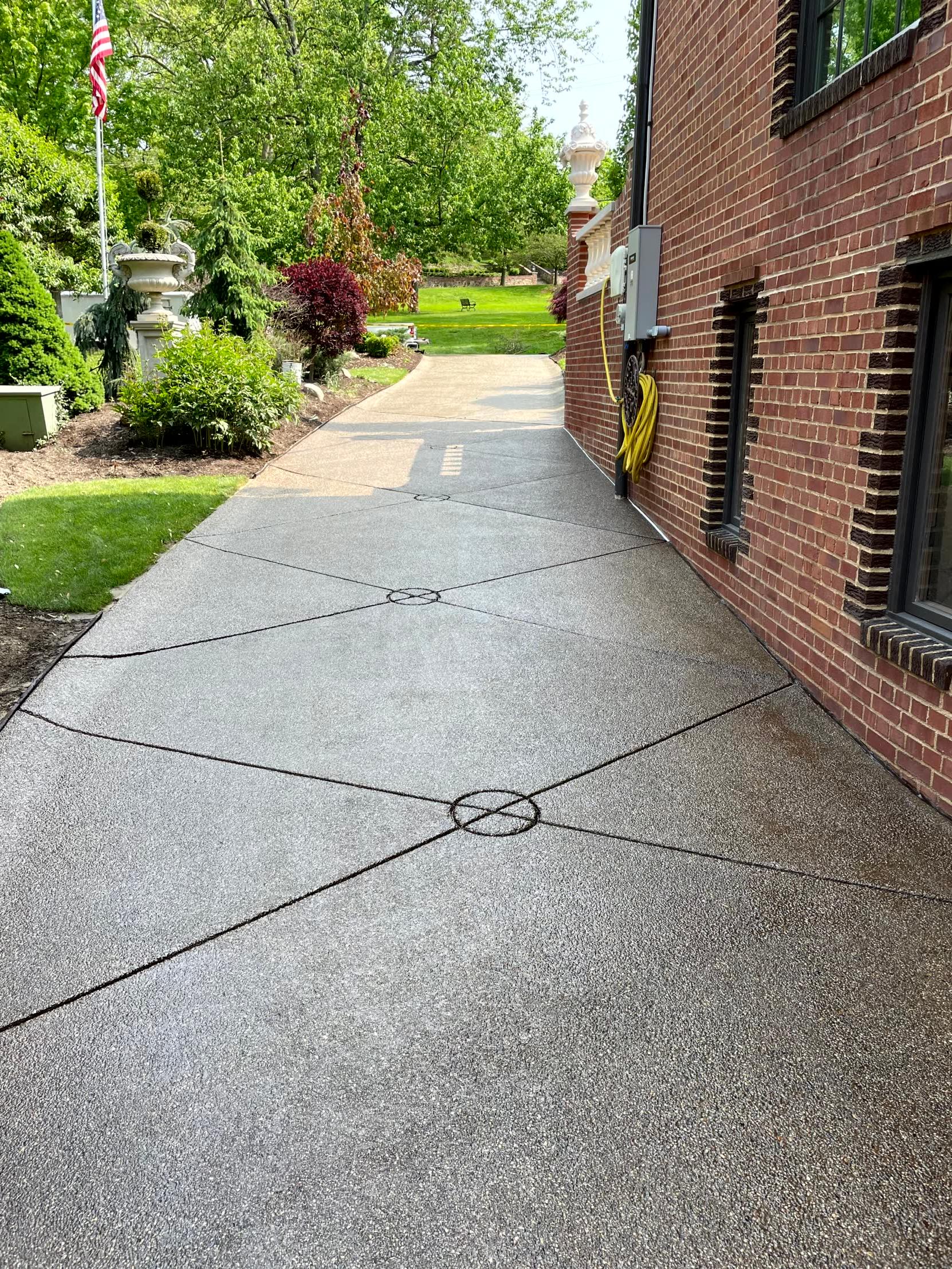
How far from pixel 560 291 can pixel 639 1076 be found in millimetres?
26593

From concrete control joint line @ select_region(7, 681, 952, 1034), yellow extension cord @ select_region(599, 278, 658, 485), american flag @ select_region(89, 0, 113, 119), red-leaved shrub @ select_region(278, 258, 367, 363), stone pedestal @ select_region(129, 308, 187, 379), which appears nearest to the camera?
concrete control joint line @ select_region(7, 681, 952, 1034)

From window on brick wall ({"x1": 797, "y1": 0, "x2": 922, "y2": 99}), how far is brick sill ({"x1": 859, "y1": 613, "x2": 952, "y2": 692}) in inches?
96.0

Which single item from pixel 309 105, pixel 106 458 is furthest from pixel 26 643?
pixel 309 105

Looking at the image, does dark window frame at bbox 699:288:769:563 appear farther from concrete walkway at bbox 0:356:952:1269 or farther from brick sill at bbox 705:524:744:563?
concrete walkway at bbox 0:356:952:1269

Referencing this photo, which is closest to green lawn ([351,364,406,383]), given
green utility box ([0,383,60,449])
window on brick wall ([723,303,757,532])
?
green utility box ([0,383,60,449])

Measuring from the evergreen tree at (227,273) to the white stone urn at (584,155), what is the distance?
5429mm

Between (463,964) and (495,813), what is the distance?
0.89m

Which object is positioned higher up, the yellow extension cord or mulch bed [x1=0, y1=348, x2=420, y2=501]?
the yellow extension cord

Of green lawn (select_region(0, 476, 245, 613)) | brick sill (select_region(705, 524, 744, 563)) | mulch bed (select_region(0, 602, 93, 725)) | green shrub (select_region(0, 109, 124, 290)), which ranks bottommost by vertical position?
mulch bed (select_region(0, 602, 93, 725))

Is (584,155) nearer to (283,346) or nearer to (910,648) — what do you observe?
(283,346)

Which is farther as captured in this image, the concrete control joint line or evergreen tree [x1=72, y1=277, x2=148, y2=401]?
evergreen tree [x1=72, y1=277, x2=148, y2=401]

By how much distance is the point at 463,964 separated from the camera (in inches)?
104

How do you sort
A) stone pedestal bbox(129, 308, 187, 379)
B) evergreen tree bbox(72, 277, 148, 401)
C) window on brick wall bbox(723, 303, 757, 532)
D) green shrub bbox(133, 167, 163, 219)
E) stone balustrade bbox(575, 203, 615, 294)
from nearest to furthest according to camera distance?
window on brick wall bbox(723, 303, 757, 532) → stone balustrade bbox(575, 203, 615, 294) → stone pedestal bbox(129, 308, 187, 379) → evergreen tree bbox(72, 277, 148, 401) → green shrub bbox(133, 167, 163, 219)

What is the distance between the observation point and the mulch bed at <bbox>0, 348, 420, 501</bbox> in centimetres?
1018
